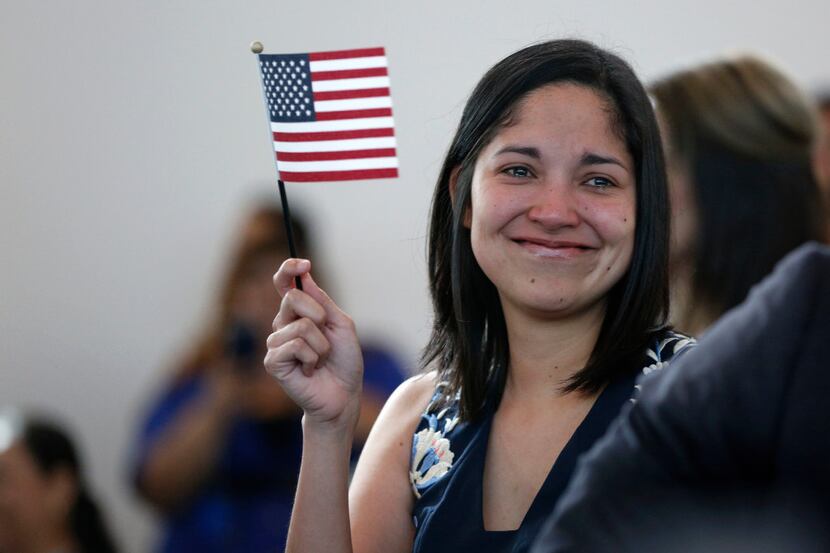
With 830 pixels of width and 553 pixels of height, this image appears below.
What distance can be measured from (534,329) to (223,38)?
2.76m

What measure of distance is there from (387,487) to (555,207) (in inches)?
19.3

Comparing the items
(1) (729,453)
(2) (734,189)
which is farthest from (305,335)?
(1) (729,453)

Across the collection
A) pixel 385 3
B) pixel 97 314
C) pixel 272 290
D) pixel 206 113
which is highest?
pixel 385 3

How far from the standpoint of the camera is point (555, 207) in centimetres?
165

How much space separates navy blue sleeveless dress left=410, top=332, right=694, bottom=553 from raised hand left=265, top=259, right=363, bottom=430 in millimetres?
131

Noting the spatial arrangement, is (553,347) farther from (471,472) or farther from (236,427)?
(236,427)

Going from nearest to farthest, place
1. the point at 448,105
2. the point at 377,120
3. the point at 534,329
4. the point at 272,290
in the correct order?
the point at 534,329 → the point at 377,120 → the point at 272,290 → the point at 448,105

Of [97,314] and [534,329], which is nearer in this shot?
[534,329]

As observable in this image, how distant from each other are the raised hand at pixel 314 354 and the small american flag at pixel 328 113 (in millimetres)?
215

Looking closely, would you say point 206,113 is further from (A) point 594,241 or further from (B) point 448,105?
(A) point 594,241

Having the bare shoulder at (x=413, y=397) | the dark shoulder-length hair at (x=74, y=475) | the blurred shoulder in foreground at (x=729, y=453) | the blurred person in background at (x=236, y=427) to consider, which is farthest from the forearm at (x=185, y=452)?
the blurred shoulder in foreground at (x=729, y=453)

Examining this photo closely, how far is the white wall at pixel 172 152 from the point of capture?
4.15 metres

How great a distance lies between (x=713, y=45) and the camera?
418 centimetres

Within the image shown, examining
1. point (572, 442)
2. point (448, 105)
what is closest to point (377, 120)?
point (572, 442)
